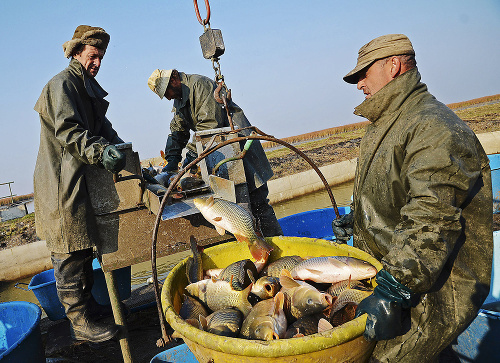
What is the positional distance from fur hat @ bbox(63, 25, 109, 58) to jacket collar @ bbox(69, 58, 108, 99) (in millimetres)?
114

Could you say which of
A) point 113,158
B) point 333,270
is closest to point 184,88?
point 113,158

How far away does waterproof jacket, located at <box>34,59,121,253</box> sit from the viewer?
3.21 metres

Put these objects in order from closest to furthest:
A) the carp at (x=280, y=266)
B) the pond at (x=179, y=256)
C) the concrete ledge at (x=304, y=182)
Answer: the carp at (x=280, y=266), the pond at (x=179, y=256), the concrete ledge at (x=304, y=182)

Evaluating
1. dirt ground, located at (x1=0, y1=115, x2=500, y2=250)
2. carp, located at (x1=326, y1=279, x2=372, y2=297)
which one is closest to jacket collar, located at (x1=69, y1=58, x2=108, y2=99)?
carp, located at (x1=326, y1=279, x2=372, y2=297)

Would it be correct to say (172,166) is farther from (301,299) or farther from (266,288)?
(301,299)

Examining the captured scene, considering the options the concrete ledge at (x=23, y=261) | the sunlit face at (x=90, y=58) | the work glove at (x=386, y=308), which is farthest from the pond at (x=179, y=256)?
the work glove at (x=386, y=308)

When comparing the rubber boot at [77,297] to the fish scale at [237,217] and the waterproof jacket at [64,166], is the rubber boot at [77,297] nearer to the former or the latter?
the waterproof jacket at [64,166]

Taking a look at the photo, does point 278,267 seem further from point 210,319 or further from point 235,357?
point 235,357

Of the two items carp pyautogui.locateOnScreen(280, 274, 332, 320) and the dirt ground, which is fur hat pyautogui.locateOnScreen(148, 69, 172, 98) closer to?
carp pyautogui.locateOnScreen(280, 274, 332, 320)

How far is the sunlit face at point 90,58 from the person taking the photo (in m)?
3.60

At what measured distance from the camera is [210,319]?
2.09 m

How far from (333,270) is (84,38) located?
3.14m

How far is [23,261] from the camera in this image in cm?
816

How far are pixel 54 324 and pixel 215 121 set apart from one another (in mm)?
3687
